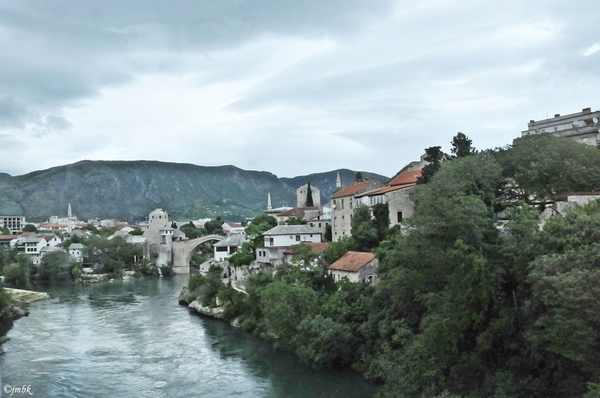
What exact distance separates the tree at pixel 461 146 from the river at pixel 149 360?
479 inches

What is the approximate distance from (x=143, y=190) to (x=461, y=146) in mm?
155024

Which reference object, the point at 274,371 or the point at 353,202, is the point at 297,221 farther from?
the point at 274,371

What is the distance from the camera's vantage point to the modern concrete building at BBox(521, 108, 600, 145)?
2752cm

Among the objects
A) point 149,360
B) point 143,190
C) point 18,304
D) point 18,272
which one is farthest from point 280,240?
point 143,190

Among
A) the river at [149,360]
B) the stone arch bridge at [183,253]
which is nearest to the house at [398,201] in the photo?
the river at [149,360]

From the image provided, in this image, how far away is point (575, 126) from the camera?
104 feet

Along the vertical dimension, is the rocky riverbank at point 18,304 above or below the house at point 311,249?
below

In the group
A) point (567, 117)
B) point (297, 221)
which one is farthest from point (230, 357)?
point (567, 117)

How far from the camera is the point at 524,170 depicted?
67.2 ft

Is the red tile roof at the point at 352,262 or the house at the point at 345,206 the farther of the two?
the house at the point at 345,206

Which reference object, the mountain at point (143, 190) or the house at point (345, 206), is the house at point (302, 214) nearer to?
the house at point (345, 206)

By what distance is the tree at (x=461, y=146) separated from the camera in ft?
81.8

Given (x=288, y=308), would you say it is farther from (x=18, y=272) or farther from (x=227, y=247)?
(x=18, y=272)

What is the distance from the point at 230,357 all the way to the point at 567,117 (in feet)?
85.7
